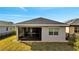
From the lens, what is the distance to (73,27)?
3361 mm

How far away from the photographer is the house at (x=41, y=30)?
11.1 feet

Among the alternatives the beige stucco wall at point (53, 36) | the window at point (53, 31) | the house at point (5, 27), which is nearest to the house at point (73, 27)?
the beige stucco wall at point (53, 36)

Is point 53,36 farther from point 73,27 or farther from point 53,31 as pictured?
point 73,27

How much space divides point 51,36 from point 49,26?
0.73 ft

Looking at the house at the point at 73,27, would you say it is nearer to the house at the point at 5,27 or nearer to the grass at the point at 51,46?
the grass at the point at 51,46

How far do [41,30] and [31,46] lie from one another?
377mm

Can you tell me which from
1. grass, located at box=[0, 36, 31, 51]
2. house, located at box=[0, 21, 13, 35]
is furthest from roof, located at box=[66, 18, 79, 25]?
house, located at box=[0, 21, 13, 35]

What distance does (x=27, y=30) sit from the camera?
342cm

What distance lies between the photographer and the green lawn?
3.40 meters

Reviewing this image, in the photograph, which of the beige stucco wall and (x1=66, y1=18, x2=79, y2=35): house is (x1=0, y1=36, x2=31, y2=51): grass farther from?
(x1=66, y1=18, x2=79, y2=35): house
